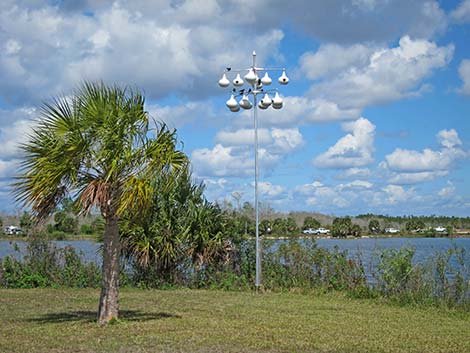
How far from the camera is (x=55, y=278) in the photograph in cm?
1750

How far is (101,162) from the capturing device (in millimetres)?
10023

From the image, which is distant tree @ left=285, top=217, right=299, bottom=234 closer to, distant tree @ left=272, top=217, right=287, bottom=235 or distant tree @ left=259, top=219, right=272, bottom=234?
distant tree @ left=272, top=217, right=287, bottom=235

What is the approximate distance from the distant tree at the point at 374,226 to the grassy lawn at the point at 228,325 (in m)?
14.3

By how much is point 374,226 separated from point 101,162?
21.0m

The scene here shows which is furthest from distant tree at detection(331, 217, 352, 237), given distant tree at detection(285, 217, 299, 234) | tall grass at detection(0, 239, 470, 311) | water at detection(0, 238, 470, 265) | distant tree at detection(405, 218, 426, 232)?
tall grass at detection(0, 239, 470, 311)

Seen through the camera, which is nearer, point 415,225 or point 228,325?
point 228,325

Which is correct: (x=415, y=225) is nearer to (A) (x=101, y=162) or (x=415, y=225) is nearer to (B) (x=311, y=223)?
(B) (x=311, y=223)

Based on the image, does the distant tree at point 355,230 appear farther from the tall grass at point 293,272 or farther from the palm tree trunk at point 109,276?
the palm tree trunk at point 109,276

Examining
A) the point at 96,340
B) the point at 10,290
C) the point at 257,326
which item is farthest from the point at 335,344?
the point at 10,290

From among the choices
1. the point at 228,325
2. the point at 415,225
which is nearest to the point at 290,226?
the point at 415,225

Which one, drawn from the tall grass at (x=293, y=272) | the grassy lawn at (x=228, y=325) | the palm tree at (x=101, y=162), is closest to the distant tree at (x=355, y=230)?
the tall grass at (x=293, y=272)

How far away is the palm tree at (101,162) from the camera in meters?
9.86

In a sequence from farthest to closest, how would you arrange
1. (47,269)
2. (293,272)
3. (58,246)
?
(58,246), (47,269), (293,272)

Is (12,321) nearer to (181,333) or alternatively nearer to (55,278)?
(181,333)
